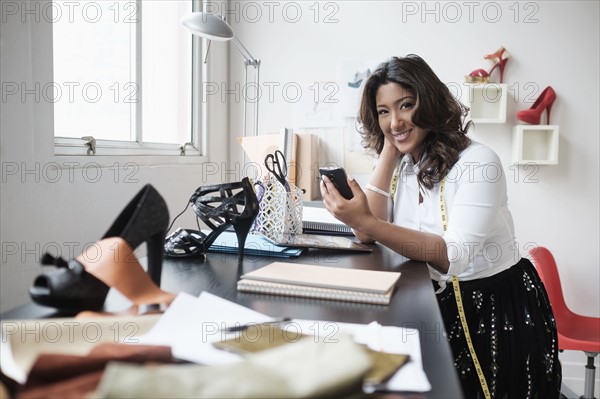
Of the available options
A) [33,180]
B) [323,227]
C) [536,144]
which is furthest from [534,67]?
[33,180]

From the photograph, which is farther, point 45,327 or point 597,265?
point 597,265

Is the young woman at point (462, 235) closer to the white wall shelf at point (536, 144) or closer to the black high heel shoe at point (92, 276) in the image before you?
the black high heel shoe at point (92, 276)

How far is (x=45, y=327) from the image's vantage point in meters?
0.57

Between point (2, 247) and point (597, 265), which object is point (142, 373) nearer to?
point (2, 247)

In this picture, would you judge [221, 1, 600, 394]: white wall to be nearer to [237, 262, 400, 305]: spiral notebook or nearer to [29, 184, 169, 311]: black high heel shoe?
[237, 262, 400, 305]: spiral notebook

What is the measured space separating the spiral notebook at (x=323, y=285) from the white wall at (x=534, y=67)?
6.33 feet

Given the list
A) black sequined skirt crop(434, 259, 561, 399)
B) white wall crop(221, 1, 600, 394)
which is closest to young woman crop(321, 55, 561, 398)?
black sequined skirt crop(434, 259, 561, 399)

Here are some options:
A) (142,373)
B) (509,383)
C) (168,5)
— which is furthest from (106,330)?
(168,5)

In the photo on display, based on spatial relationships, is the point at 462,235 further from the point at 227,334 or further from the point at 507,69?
the point at 507,69

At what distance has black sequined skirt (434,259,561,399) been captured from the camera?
4.23 feet

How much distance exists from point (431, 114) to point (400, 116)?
0.10 meters

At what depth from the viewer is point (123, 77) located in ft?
6.28

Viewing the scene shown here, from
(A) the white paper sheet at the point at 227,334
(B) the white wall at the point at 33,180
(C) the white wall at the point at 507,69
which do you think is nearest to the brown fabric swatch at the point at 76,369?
(A) the white paper sheet at the point at 227,334

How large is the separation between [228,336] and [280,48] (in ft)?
7.97
